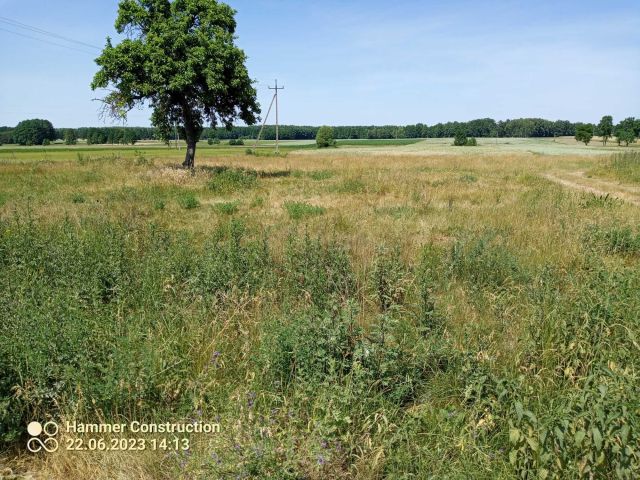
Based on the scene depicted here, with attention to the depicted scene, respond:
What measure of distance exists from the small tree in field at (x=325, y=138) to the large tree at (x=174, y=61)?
69943 millimetres

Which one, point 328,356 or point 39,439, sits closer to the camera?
point 39,439

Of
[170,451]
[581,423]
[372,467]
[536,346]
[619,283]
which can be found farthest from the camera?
[619,283]

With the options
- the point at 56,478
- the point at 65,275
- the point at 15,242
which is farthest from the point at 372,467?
the point at 15,242

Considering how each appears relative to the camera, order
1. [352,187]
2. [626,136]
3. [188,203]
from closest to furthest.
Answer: [188,203] < [352,187] < [626,136]

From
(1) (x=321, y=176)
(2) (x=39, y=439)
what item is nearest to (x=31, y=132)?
(1) (x=321, y=176)

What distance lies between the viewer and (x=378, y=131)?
563ft

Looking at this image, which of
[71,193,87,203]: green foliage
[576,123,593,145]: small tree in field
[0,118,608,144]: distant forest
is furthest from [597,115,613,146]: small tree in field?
[71,193,87,203]: green foliage

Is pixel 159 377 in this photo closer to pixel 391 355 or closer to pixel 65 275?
pixel 391 355

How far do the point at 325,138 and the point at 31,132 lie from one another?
63798mm

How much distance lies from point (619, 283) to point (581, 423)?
281 cm

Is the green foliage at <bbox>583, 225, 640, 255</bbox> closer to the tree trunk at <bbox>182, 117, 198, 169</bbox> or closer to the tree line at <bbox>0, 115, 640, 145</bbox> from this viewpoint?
the tree trunk at <bbox>182, 117, 198, 169</bbox>

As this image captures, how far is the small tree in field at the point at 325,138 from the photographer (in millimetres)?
92812

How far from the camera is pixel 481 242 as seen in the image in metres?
7.13

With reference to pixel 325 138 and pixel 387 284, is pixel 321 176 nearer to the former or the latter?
pixel 387 284
